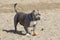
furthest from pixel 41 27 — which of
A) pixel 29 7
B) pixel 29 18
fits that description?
pixel 29 7

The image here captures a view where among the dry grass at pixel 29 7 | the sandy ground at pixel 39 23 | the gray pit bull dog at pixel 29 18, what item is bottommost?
the dry grass at pixel 29 7

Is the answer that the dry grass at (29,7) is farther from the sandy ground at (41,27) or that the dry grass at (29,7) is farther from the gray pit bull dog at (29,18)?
the gray pit bull dog at (29,18)

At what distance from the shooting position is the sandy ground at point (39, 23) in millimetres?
10617

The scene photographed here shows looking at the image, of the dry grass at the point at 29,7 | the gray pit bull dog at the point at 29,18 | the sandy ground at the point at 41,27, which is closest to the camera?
the gray pit bull dog at the point at 29,18

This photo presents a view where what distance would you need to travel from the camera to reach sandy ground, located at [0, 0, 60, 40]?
1062 centimetres

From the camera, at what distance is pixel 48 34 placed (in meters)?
10.8

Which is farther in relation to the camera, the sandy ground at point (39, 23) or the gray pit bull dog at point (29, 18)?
the sandy ground at point (39, 23)

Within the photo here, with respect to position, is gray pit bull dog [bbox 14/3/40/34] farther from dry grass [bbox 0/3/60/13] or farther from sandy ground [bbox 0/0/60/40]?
dry grass [bbox 0/3/60/13]

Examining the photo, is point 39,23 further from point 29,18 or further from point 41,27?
point 29,18

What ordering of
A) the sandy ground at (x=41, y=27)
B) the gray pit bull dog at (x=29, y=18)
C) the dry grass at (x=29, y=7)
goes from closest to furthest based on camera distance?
1. the gray pit bull dog at (x=29, y=18)
2. the sandy ground at (x=41, y=27)
3. the dry grass at (x=29, y=7)

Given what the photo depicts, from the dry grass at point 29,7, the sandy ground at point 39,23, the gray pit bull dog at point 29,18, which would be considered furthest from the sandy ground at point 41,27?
the dry grass at point 29,7

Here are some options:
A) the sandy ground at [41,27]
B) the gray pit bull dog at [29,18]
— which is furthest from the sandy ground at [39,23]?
the gray pit bull dog at [29,18]

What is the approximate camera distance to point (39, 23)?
1273 cm

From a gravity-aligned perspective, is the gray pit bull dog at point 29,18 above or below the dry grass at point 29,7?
above
